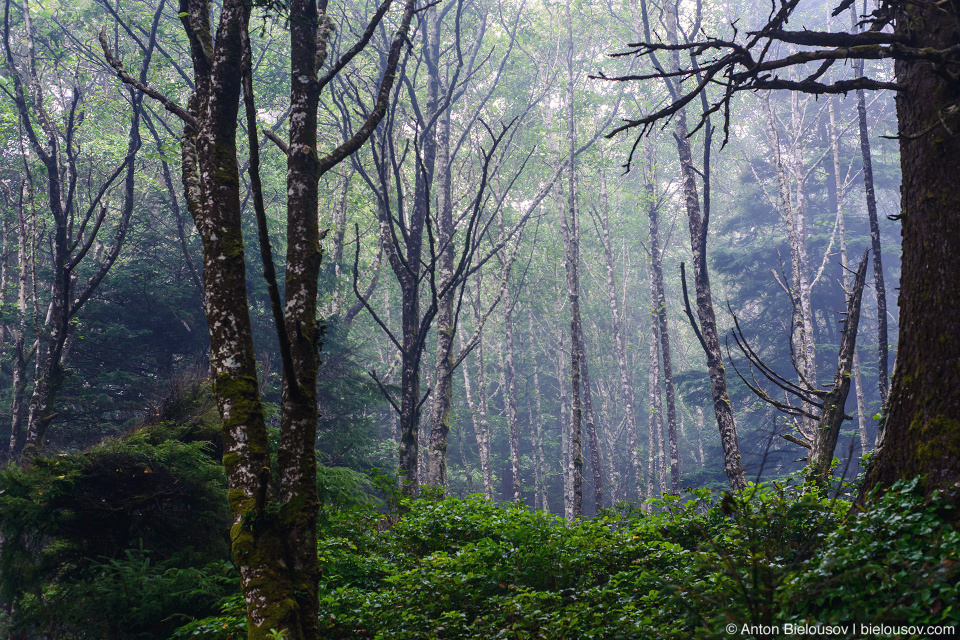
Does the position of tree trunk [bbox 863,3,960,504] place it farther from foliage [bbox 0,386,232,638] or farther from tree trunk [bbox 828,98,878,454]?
tree trunk [bbox 828,98,878,454]

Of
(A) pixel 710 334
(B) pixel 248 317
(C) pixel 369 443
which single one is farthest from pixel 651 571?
(C) pixel 369 443

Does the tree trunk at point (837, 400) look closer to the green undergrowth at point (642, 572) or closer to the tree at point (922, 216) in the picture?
the green undergrowth at point (642, 572)

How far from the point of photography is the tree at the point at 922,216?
118 inches

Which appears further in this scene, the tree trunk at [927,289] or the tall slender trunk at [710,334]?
the tall slender trunk at [710,334]

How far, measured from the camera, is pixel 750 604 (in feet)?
6.32

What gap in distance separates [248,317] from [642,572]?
359 cm

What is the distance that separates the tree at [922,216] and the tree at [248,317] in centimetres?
242

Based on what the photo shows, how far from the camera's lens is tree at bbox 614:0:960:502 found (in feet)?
9.85

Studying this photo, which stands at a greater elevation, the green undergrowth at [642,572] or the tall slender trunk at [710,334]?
the tall slender trunk at [710,334]

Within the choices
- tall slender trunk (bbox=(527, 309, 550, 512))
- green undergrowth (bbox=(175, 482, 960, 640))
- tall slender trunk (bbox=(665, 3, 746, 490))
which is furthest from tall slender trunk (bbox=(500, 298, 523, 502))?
green undergrowth (bbox=(175, 482, 960, 640))

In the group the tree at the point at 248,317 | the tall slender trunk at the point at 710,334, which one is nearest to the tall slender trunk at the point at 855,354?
the tall slender trunk at the point at 710,334

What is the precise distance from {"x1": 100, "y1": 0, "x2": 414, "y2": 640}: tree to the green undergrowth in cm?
146

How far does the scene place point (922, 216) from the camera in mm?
3361

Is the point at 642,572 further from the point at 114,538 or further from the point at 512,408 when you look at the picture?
the point at 512,408
